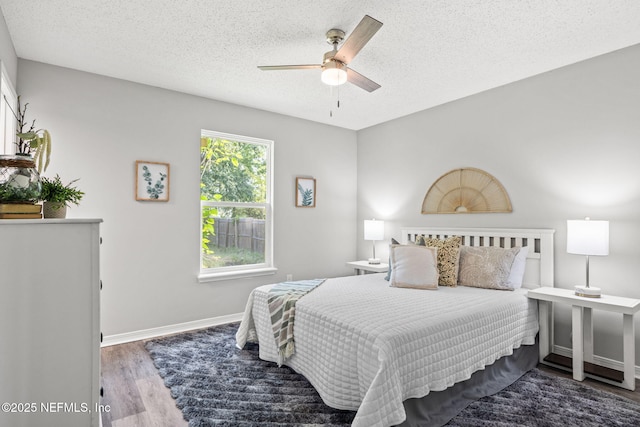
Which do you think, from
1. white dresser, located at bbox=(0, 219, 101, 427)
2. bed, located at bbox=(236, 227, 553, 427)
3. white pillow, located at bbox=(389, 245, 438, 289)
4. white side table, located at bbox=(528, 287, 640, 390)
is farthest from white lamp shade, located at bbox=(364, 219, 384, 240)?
white dresser, located at bbox=(0, 219, 101, 427)

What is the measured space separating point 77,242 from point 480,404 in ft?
8.17

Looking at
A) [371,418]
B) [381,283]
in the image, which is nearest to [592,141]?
[381,283]

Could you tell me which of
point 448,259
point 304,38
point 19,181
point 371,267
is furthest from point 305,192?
point 19,181

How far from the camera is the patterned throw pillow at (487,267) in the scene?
3.02 meters

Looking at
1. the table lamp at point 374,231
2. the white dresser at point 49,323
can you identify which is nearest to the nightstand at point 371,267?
the table lamp at point 374,231

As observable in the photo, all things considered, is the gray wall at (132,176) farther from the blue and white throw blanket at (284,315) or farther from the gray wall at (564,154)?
the gray wall at (564,154)

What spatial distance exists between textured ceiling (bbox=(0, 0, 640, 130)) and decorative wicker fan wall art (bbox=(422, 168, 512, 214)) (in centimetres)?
92

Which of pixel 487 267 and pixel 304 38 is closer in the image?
pixel 304 38

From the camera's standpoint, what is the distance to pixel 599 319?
2.83m

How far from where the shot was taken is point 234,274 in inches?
157

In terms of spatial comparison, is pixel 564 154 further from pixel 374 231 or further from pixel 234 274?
pixel 234 274

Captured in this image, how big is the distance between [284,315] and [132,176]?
7.03ft

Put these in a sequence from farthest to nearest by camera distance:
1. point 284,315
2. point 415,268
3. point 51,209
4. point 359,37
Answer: point 415,268 < point 284,315 < point 359,37 < point 51,209

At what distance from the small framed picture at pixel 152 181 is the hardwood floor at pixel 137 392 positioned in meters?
1.47
